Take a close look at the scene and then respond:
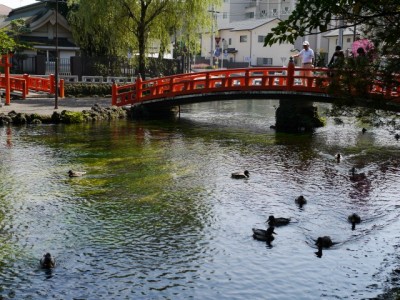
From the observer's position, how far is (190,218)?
11.7m

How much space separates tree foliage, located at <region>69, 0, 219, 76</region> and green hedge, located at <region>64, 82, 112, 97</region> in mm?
2716

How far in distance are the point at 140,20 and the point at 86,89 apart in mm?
5949

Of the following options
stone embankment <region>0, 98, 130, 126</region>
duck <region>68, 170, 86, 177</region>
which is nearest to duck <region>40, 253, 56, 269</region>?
duck <region>68, 170, 86, 177</region>

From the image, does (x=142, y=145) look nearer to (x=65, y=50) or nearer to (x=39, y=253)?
(x=39, y=253)

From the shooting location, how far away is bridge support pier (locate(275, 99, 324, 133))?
24219 mm

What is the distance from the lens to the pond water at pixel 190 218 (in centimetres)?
865

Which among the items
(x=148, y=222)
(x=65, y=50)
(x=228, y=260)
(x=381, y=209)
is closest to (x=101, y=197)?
(x=148, y=222)

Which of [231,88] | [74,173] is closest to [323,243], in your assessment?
[74,173]

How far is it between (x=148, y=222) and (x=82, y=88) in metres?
25.3

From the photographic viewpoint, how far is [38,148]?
1875 cm

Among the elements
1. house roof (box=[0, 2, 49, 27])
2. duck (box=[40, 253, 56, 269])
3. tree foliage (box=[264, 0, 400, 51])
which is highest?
house roof (box=[0, 2, 49, 27])

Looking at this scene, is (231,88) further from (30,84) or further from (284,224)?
(284,224)

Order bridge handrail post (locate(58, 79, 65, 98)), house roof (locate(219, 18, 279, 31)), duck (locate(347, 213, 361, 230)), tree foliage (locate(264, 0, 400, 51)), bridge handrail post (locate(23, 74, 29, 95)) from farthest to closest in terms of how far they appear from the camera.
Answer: house roof (locate(219, 18, 279, 31)) < bridge handrail post (locate(58, 79, 65, 98)) < bridge handrail post (locate(23, 74, 29, 95)) < duck (locate(347, 213, 361, 230)) < tree foliage (locate(264, 0, 400, 51))

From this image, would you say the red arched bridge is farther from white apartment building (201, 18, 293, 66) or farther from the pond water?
white apartment building (201, 18, 293, 66)
